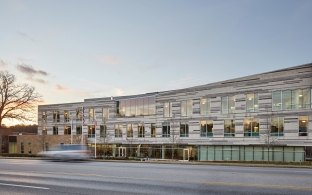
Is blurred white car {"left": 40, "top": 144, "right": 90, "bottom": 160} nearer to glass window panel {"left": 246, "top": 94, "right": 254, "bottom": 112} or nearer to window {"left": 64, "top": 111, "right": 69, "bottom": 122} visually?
glass window panel {"left": 246, "top": 94, "right": 254, "bottom": 112}

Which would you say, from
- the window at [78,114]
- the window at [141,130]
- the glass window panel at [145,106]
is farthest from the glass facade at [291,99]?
the window at [78,114]

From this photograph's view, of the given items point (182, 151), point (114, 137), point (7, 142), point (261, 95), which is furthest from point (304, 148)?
point (7, 142)

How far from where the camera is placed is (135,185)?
15.1 metres

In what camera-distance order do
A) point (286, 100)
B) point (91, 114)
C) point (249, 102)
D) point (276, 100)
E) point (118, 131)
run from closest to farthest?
point (286, 100) < point (276, 100) < point (249, 102) < point (118, 131) < point (91, 114)

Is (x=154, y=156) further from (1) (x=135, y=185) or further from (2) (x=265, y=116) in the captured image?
(1) (x=135, y=185)

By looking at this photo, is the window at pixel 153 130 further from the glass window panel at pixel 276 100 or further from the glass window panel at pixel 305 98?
the glass window panel at pixel 305 98

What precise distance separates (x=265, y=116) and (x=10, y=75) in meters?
36.4

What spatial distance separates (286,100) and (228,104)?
316 inches

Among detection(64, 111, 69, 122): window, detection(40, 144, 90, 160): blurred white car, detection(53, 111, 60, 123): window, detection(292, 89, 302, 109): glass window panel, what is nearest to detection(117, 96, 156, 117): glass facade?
detection(64, 111, 69, 122): window

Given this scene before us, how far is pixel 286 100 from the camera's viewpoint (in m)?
50.2

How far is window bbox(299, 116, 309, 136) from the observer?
4872cm

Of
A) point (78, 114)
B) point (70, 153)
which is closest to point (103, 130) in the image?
point (78, 114)

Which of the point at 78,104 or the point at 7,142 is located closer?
the point at 78,104

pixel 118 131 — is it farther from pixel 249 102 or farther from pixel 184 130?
pixel 249 102
